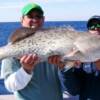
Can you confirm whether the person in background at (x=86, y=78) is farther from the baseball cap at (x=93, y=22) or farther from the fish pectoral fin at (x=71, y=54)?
the fish pectoral fin at (x=71, y=54)

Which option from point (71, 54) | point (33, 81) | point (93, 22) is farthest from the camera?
point (93, 22)

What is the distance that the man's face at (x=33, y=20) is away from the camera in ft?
16.0

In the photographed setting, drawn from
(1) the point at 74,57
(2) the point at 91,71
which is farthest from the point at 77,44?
(2) the point at 91,71

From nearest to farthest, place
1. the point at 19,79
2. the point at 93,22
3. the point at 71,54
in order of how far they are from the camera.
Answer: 1. the point at 71,54
2. the point at 19,79
3. the point at 93,22

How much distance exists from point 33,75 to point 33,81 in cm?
7

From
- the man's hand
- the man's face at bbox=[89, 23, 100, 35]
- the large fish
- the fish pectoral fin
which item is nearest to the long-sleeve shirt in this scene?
the man's hand

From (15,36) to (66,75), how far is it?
2.69ft

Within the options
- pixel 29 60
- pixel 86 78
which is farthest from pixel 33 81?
pixel 86 78

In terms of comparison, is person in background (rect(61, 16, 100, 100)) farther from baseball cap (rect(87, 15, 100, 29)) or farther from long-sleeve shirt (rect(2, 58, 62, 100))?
long-sleeve shirt (rect(2, 58, 62, 100))

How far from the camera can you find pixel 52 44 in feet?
15.2

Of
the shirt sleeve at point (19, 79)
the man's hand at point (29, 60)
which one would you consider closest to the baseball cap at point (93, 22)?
the man's hand at point (29, 60)

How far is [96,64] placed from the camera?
15.9ft

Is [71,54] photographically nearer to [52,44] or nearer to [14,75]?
[52,44]

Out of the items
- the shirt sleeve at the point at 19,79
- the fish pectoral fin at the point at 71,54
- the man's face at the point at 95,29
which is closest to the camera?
the fish pectoral fin at the point at 71,54
